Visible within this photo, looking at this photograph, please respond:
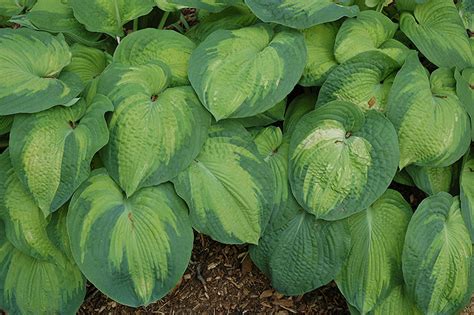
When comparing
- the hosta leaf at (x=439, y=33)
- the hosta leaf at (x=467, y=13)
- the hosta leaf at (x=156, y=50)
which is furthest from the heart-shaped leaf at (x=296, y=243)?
the hosta leaf at (x=467, y=13)

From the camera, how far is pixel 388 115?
1.85 meters

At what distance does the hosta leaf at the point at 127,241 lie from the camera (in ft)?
5.70

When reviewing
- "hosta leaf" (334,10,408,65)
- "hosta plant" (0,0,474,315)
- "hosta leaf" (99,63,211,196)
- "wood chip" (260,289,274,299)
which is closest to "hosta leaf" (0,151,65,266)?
"hosta plant" (0,0,474,315)

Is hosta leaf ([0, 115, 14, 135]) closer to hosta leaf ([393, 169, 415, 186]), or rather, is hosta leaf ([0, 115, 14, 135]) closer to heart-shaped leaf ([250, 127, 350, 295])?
heart-shaped leaf ([250, 127, 350, 295])

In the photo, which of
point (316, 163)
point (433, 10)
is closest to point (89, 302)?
point (316, 163)

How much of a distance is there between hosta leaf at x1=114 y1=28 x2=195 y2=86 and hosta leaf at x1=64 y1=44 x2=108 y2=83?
0.14m

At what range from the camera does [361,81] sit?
193 centimetres

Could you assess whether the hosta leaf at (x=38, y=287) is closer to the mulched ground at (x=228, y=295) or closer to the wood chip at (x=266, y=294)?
the mulched ground at (x=228, y=295)

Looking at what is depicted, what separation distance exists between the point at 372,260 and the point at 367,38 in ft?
2.13

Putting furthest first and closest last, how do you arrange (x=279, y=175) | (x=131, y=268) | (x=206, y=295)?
1. (x=206, y=295)
2. (x=279, y=175)
3. (x=131, y=268)

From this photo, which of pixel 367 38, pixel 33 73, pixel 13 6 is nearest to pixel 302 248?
pixel 367 38

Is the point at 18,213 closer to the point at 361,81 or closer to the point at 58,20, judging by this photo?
the point at 58,20

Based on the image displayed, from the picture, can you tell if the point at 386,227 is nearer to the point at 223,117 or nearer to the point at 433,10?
the point at 223,117

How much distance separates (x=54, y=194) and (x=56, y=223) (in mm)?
134
